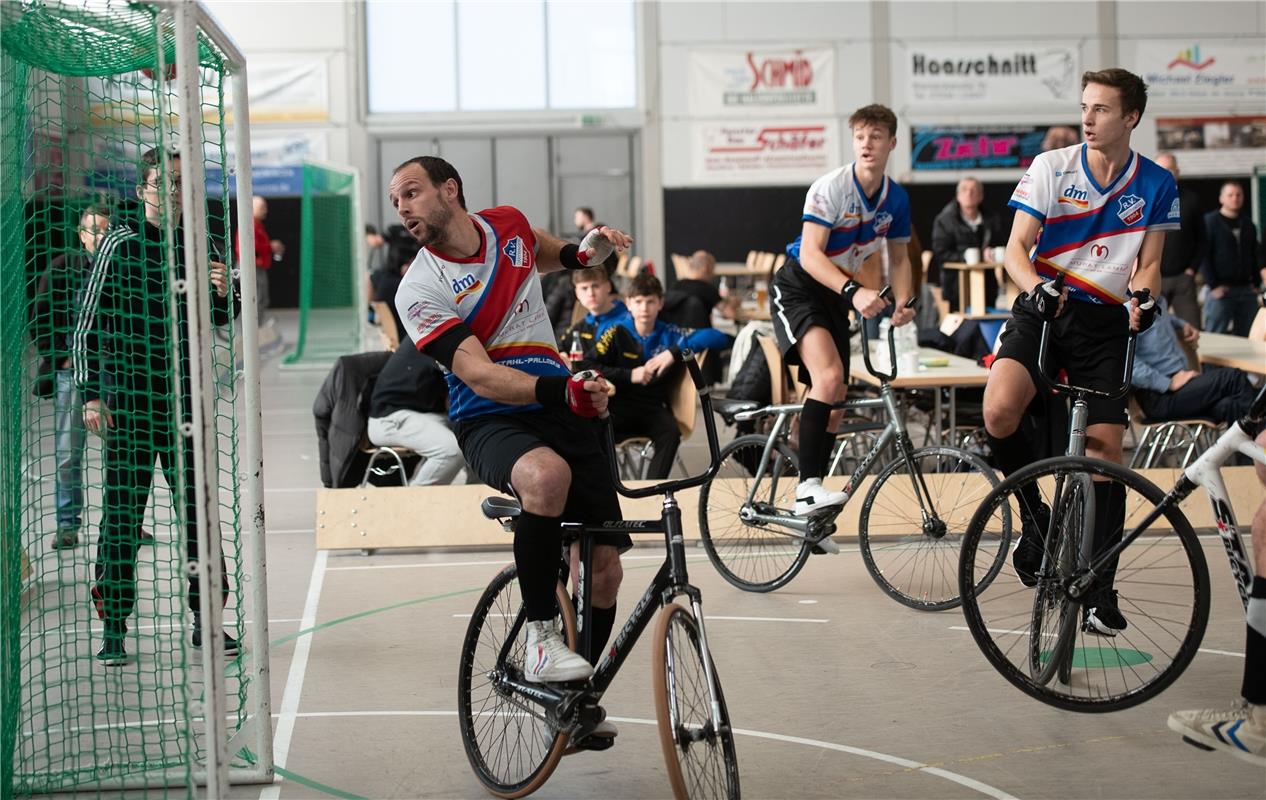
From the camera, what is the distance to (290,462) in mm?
9641

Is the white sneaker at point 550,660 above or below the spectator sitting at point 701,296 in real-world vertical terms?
below

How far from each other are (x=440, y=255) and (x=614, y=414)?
3.70 meters

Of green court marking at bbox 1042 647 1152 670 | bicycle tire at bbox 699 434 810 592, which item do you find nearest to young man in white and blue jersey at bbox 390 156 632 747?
green court marking at bbox 1042 647 1152 670

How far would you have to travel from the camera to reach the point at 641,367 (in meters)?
7.06

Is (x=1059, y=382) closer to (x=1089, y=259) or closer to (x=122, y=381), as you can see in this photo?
(x=1089, y=259)

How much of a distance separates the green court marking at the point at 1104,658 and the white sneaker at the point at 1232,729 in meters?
1.01

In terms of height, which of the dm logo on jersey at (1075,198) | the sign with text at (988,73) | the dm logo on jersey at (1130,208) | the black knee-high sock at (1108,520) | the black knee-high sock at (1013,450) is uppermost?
the sign with text at (988,73)

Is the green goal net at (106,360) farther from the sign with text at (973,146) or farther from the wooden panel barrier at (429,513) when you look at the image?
the sign with text at (973,146)

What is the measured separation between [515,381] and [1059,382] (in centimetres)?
188

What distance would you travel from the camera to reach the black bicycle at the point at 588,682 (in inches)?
116

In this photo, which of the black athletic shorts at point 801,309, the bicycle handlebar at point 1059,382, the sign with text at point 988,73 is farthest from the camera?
the sign with text at point 988,73

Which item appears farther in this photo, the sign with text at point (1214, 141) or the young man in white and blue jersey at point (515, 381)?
the sign with text at point (1214, 141)

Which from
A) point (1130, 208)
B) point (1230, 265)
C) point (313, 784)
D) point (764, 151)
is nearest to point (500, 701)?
point (313, 784)

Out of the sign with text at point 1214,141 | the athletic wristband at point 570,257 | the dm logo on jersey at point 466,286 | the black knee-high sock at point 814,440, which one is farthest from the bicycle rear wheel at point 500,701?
the sign with text at point 1214,141
